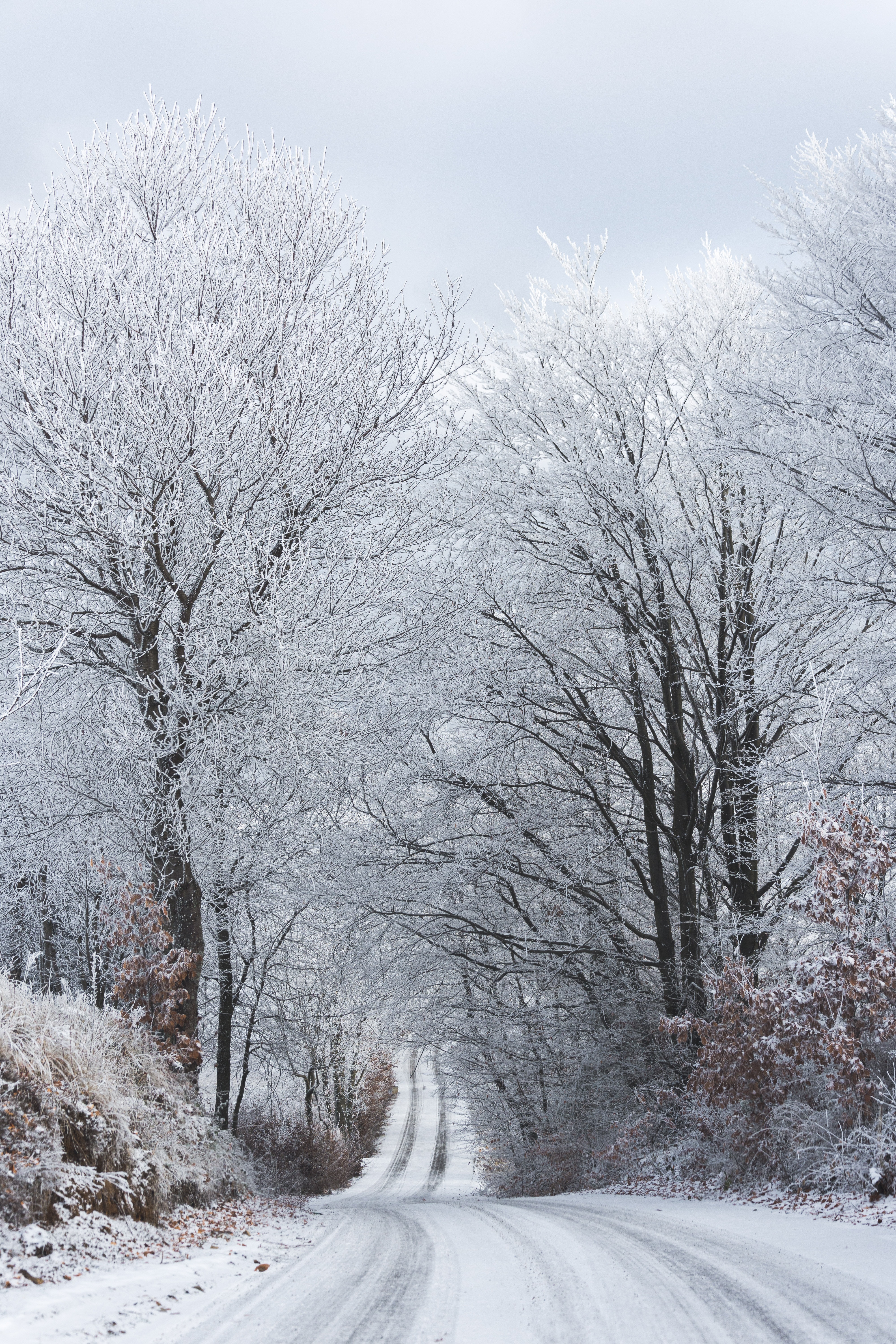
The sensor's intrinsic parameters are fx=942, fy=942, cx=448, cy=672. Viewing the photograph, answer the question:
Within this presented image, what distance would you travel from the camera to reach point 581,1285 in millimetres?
3990

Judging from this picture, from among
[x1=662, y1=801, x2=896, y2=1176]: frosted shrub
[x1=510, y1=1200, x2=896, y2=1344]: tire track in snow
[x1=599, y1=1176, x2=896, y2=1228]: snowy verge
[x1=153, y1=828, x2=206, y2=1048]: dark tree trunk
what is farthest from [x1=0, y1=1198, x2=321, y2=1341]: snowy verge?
[x1=662, y1=801, x2=896, y2=1176]: frosted shrub

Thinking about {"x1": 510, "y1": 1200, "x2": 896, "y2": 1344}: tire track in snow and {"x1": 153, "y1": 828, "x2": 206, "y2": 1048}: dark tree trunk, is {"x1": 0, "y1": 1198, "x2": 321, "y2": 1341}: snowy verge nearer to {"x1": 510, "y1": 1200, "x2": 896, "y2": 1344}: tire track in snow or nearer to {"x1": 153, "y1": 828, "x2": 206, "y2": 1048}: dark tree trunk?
{"x1": 510, "y1": 1200, "x2": 896, "y2": 1344}: tire track in snow

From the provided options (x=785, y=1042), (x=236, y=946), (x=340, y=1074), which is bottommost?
(x=340, y=1074)

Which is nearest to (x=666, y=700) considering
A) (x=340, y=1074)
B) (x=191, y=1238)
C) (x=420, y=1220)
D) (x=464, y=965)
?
(x=464, y=965)

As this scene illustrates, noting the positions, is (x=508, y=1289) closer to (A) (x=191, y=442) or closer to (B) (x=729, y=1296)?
(B) (x=729, y=1296)

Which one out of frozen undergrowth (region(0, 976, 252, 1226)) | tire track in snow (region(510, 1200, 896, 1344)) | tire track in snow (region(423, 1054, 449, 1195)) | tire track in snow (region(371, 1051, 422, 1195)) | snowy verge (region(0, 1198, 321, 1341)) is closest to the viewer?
tire track in snow (region(510, 1200, 896, 1344))

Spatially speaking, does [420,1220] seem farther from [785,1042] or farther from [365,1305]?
[365,1305]

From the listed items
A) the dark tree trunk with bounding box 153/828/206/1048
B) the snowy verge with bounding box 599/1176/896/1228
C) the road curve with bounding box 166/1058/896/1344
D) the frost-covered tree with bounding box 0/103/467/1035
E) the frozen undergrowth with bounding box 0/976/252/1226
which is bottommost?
the snowy verge with bounding box 599/1176/896/1228

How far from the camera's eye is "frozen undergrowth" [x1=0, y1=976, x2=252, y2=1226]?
462 centimetres

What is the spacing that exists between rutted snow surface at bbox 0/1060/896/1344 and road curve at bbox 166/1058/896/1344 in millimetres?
12

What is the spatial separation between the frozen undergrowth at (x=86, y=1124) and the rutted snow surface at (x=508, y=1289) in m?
0.58

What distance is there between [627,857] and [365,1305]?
867cm

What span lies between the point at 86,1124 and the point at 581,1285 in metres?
2.83

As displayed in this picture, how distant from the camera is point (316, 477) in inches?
347
